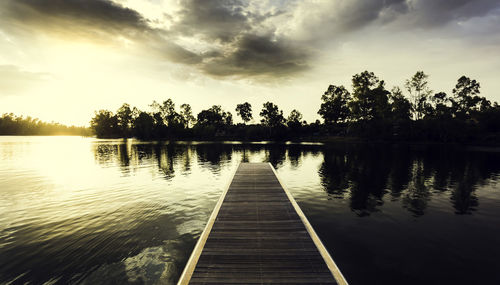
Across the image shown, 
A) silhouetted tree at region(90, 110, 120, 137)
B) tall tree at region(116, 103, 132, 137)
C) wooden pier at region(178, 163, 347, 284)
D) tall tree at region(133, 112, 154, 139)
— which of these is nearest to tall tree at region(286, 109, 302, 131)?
tall tree at region(133, 112, 154, 139)

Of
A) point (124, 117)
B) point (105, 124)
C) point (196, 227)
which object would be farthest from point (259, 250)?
point (105, 124)

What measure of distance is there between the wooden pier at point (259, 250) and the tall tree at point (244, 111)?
502 ft

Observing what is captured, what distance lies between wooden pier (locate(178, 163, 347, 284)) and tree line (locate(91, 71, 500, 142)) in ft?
300

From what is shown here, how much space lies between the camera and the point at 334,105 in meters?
106

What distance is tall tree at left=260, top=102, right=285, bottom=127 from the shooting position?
130 m

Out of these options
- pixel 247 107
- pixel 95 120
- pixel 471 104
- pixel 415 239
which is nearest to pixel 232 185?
pixel 415 239

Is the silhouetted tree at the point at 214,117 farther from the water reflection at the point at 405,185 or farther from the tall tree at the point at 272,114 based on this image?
the water reflection at the point at 405,185

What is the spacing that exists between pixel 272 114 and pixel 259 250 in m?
126

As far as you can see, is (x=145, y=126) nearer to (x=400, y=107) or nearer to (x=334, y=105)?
(x=334, y=105)

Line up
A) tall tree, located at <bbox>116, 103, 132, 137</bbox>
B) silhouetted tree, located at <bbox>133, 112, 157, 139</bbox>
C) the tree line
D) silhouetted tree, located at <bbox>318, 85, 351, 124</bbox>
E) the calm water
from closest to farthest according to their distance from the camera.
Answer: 1. the calm water
2. the tree line
3. silhouetted tree, located at <bbox>318, 85, 351, 124</bbox>
4. silhouetted tree, located at <bbox>133, 112, 157, 139</bbox>
5. tall tree, located at <bbox>116, 103, 132, 137</bbox>

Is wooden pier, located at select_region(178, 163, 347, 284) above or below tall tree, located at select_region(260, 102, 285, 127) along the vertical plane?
below

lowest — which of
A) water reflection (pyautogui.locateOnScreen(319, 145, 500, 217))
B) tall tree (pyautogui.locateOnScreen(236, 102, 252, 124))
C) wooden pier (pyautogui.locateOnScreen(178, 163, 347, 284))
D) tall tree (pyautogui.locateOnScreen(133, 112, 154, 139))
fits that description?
water reflection (pyautogui.locateOnScreen(319, 145, 500, 217))

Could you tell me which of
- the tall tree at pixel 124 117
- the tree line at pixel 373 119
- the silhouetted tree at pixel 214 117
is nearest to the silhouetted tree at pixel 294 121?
the tree line at pixel 373 119

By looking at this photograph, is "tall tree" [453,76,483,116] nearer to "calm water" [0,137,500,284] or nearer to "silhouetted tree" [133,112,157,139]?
"calm water" [0,137,500,284]
